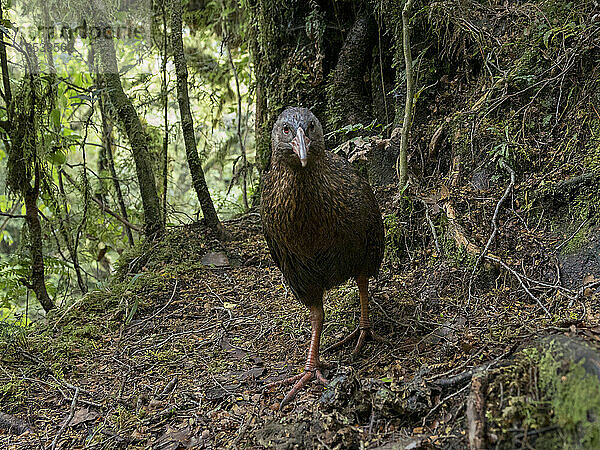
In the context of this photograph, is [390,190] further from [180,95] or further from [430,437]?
[430,437]

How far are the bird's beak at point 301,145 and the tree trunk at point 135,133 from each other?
319 centimetres

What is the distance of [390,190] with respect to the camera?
17.0 ft

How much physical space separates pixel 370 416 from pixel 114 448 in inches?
65.1

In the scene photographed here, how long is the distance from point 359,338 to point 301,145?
5.34 feet

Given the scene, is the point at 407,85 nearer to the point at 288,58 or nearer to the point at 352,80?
the point at 352,80

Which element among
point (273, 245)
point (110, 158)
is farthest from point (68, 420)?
point (110, 158)

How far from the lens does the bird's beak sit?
295cm

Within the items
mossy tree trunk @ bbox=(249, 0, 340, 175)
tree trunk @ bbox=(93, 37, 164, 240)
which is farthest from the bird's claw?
mossy tree trunk @ bbox=(249, 0, 340, 175)

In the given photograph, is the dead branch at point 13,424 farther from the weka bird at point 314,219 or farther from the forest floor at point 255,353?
the weka bird at point 314,219

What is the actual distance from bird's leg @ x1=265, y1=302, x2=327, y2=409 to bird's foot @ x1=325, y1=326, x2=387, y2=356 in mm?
315

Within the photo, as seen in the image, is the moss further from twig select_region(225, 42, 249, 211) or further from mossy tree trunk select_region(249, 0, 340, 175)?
twig select_region(225, 42, 249, 211)

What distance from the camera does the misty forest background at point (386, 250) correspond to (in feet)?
8.18

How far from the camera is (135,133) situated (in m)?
5.66

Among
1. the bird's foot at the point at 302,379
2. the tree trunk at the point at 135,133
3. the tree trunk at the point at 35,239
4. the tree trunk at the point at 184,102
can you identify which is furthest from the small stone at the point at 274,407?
the tree trunk at the point at 35,239
